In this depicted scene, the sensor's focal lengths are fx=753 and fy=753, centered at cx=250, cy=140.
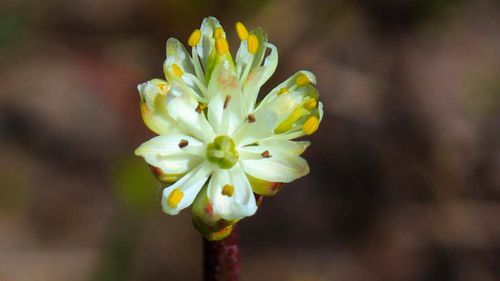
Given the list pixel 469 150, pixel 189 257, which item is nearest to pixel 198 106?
pixel 189 257

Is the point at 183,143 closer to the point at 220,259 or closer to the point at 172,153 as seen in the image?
the point at 172,153

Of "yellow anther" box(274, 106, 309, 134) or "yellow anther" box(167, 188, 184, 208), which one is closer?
"yellow anther" box(167, 188, 184, 208)

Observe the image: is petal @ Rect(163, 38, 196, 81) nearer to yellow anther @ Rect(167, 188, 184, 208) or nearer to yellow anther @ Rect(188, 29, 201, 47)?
yellow anther @ Rect(188, 29, 201, 47)

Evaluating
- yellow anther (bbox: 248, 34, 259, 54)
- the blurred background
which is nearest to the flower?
yellow anther (bbox: 248, 34, 259, 54)

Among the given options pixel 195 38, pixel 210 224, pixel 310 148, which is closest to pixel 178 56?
pixel 195 38

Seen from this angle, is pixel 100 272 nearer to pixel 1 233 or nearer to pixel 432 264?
pixel 1 233
